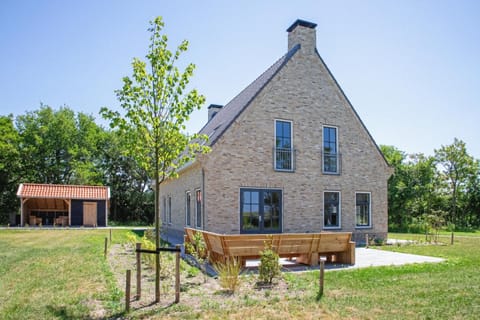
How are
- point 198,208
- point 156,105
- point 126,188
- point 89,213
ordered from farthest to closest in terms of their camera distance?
point 126,188 < point 89,213 < point 198,208 < point 156,105

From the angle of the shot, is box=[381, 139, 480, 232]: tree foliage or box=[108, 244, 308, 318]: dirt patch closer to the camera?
box=[108, 244, 308, 318]: dirt patch

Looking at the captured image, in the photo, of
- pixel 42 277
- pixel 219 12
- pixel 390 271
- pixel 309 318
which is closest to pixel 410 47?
pixel 219 12

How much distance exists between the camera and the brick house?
15.7 metres

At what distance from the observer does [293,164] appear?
16.9 meters

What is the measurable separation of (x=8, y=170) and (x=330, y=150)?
1581 inches

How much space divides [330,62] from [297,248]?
10460 mm

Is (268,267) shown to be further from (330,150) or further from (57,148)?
(57,148)

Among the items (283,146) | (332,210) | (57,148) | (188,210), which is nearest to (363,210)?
(332,210)

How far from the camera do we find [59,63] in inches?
773

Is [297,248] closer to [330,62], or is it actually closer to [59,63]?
[330,62]

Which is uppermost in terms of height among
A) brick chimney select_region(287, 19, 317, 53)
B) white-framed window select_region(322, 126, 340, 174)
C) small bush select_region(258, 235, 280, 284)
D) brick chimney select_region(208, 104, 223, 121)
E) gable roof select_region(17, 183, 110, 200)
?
brick chimney select_region(287, 19, 317, 53)

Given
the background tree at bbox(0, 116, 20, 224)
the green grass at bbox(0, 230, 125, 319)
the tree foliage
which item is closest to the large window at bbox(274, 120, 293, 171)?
the green grass at bbox(0, 230, 125, 319)

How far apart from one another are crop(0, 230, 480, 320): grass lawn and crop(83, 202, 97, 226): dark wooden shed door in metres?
26.5

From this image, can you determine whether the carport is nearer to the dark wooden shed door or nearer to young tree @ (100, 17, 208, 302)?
the dark wooden shed door
